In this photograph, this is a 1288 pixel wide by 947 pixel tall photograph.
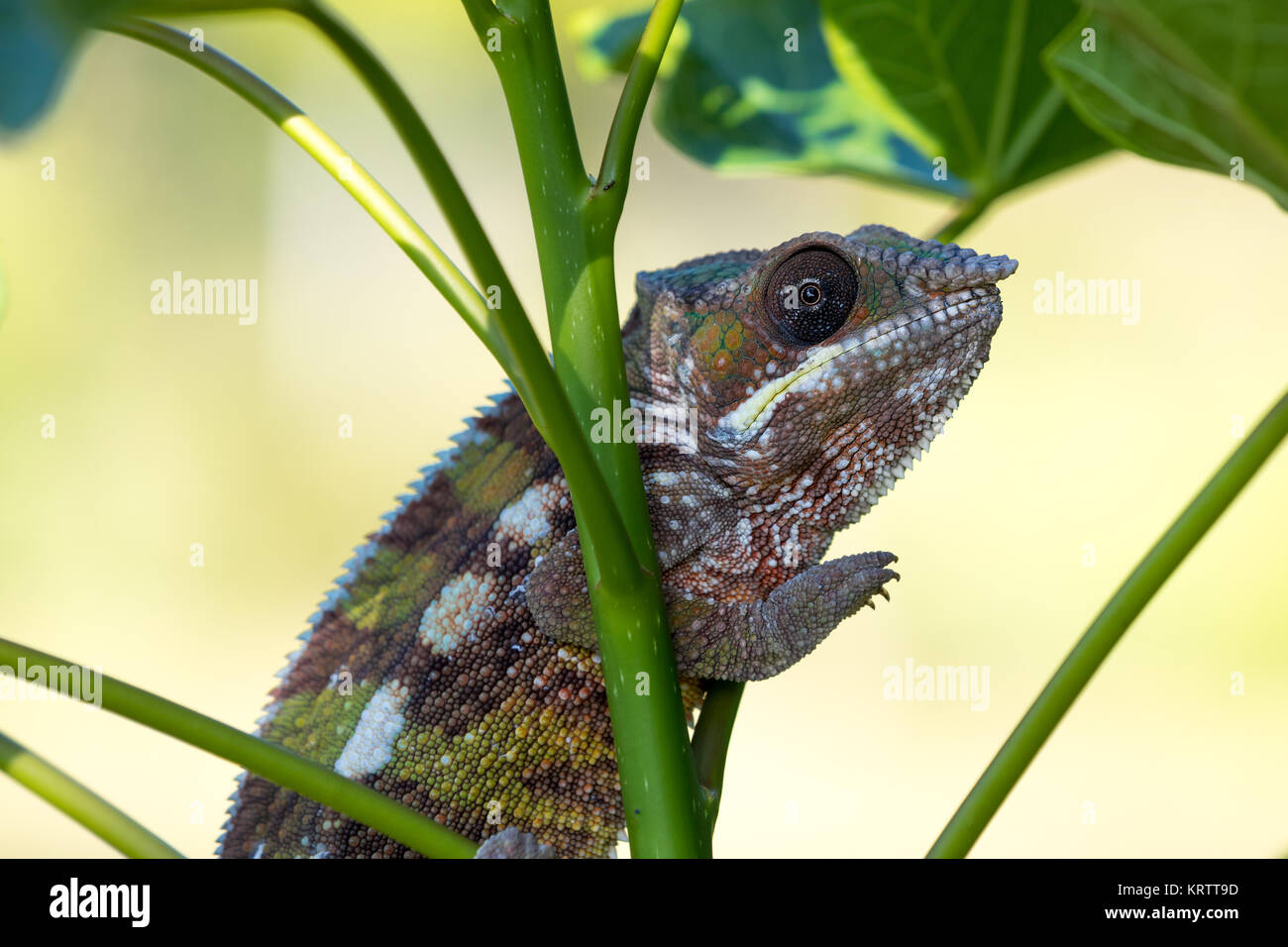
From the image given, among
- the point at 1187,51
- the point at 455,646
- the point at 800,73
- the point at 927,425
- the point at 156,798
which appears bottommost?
the point at 156,798

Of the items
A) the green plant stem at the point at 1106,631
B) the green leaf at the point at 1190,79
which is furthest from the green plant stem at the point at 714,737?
the green leaf at the point at 1190,79

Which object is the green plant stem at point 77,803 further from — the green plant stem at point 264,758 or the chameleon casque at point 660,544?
the chameleon casque at point 660,544

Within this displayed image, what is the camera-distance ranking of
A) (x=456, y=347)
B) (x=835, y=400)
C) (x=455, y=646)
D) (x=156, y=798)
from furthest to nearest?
(x=456, y=347) → (x=156, y=798) → (x=455, y=646) → (x=835, y=400)

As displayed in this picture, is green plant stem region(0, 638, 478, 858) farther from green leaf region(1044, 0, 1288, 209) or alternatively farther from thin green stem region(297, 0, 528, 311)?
green leaf region(1044, 0, 1288, 209)

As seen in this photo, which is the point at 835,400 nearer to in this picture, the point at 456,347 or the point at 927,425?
the point at 927,425

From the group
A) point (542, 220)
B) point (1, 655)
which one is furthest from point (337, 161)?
point (1, 655)

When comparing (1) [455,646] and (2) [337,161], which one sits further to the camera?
(1) [455,646]
